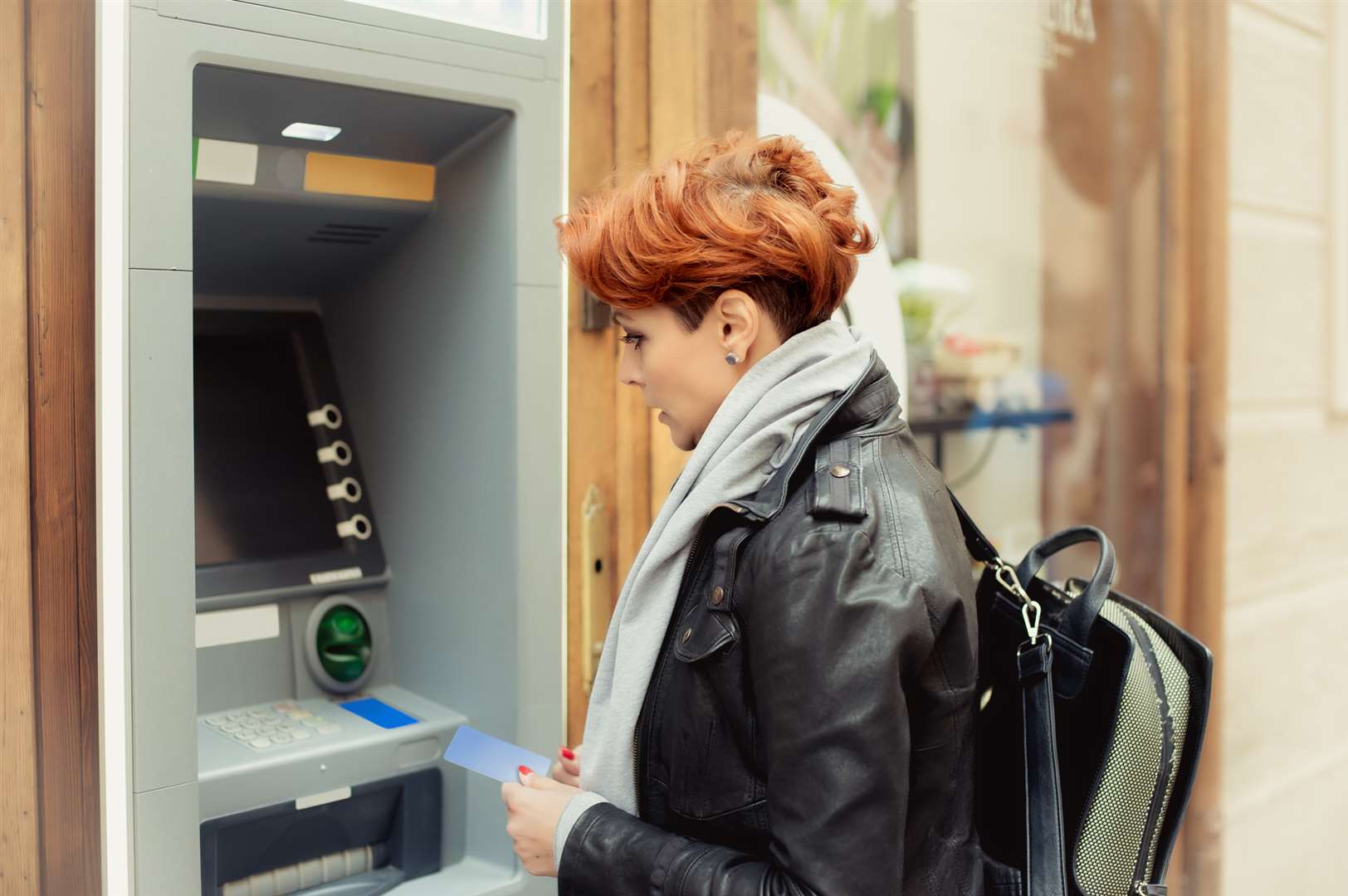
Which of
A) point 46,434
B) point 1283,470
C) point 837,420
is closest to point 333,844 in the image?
point 46,434

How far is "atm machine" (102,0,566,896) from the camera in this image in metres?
1.24

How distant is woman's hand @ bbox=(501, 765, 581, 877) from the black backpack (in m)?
0.49

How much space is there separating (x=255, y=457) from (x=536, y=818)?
2.61 feet

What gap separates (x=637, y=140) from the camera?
198cm

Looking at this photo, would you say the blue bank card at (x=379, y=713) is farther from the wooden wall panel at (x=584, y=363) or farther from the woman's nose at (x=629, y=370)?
the woman's nose at (x=629, y=370)

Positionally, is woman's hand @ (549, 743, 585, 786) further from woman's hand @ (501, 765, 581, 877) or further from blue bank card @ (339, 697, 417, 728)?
blue bank card @ (339, 697, 417, 728)

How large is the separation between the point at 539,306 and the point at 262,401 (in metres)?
0.50

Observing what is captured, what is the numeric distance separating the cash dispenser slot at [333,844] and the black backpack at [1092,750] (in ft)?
2.61

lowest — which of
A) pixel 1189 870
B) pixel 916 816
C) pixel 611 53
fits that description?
pixel 1189 870

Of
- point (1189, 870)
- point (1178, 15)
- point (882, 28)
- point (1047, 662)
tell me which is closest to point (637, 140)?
point (882, 28)

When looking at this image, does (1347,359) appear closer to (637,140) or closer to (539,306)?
(637,140)

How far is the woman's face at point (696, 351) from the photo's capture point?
3.77ft

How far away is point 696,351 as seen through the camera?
1170 mm

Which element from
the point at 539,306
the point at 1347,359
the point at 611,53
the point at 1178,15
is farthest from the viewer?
the point at 1347,359
